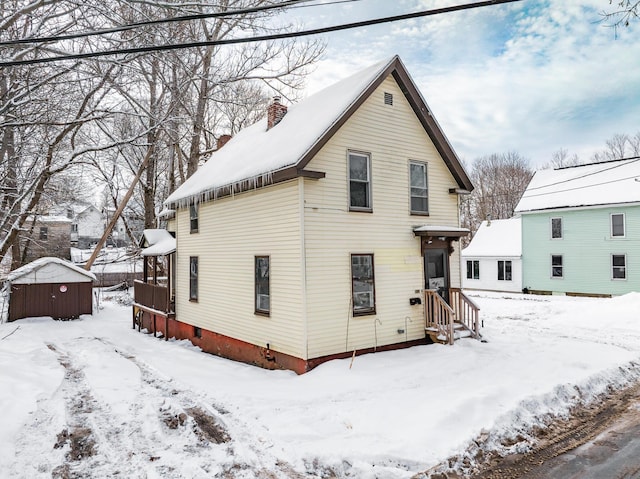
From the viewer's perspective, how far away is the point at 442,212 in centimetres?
1218

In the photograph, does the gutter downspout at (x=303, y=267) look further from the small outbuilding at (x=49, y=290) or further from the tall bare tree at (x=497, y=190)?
the tall bare tree at (x=497, y=190)

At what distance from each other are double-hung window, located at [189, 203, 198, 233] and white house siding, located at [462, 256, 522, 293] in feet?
71.5

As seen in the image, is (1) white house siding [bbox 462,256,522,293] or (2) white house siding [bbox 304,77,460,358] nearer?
(2) white house siding [bbox 304,77,460,358]

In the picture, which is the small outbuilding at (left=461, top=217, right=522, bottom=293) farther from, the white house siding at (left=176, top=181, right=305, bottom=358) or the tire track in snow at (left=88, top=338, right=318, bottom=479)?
the tire track in snow at (left=88, top=338, right=318, bottom=479)

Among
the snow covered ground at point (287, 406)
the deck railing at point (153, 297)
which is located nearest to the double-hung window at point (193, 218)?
the deck railing at point (153, 297)

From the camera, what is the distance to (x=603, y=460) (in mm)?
5477

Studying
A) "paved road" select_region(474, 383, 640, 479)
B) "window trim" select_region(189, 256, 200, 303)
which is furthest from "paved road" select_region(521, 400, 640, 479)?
"window trim" select_region(189, 256, 200, 303)

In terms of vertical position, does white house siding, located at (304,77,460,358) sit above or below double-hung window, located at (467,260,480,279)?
above

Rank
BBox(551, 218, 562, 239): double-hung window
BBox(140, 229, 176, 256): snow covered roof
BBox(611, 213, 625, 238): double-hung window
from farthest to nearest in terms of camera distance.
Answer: BBox(551, 218, 562, 239): double-hung window
BBox(611, 213, 625, 238): double-hung window
BBox(140, 229, 176, 256): snow covered roof

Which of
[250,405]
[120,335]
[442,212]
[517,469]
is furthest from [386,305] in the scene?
[120,335]

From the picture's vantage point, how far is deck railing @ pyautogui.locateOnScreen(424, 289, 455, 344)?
35.3 ft

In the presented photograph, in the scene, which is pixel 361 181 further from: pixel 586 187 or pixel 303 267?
pixel 586 187

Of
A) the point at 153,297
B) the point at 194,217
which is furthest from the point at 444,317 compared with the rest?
the point at 153,297

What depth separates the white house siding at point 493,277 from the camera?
1075 inches
